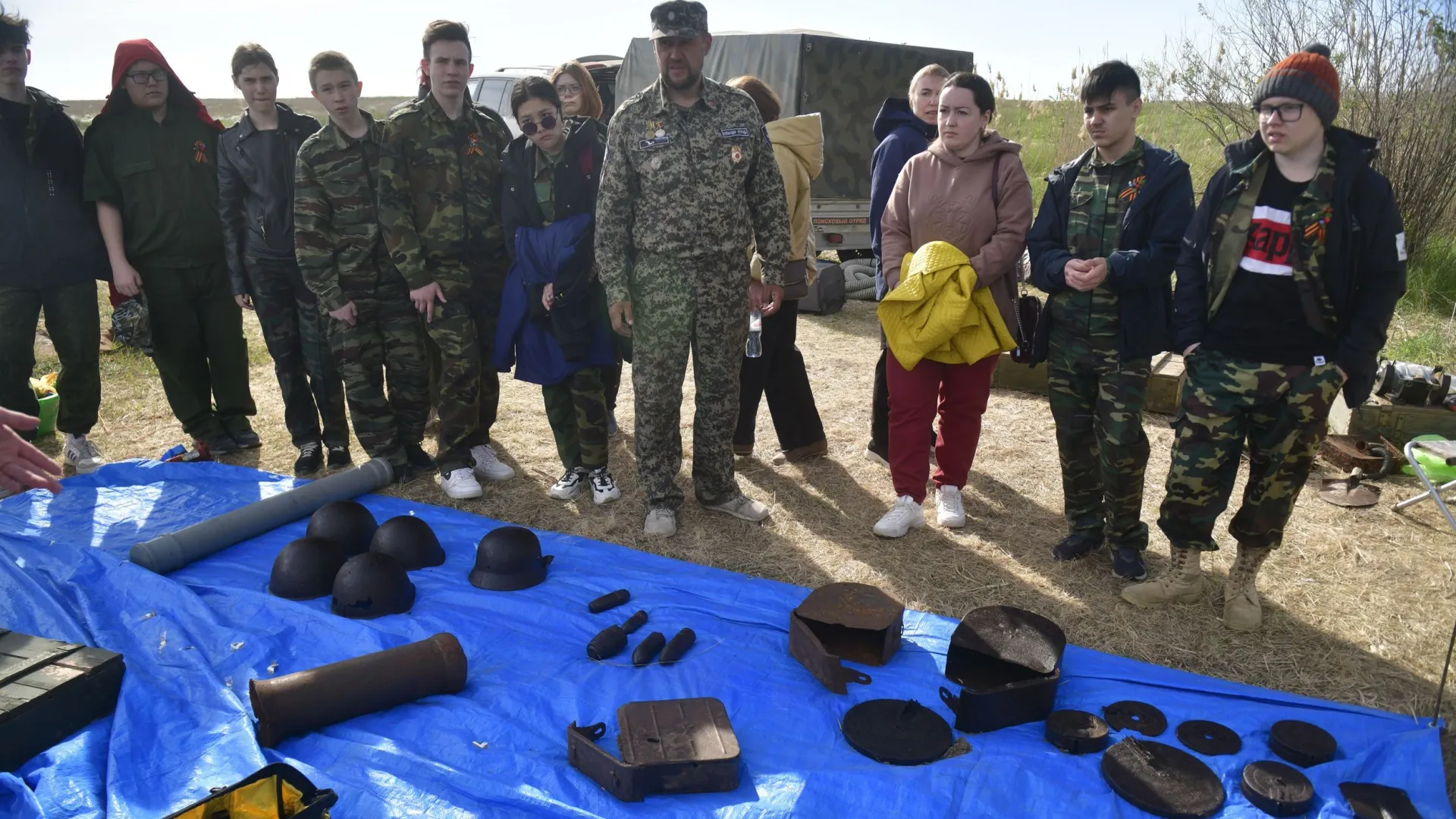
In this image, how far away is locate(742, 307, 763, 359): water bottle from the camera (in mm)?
4832

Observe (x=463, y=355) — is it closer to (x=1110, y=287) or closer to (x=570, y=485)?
(x=570, y=485)

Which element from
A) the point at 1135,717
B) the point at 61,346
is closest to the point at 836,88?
the point at 61,346

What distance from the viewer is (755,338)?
492cm

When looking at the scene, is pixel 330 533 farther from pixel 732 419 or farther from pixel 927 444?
pixel 927 444

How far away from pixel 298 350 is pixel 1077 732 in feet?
14.8

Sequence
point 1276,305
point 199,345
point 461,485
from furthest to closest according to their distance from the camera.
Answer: point 199,345
point 461,485
point 1276,305

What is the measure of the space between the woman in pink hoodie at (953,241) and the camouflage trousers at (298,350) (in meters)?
3.15

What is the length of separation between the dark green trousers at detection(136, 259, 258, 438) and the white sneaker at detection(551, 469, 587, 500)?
219cm

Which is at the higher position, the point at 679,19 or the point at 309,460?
the point at 679,19

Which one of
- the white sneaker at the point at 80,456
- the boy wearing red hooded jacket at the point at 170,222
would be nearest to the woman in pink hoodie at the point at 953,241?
the boy wearing red hooded jacket at the point at 170,222

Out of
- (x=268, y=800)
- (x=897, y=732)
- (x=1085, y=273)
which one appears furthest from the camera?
(x=1085, y=273)

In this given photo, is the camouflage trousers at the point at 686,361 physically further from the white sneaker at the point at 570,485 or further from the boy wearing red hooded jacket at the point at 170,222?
the boy wearing red hooded jacket at the point at 170,222

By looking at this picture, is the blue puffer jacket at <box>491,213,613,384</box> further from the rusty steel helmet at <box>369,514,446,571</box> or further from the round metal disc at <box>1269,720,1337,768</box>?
the round metal disc at <box>1269,720,1337,768</box>

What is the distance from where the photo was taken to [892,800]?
96.9 inches
